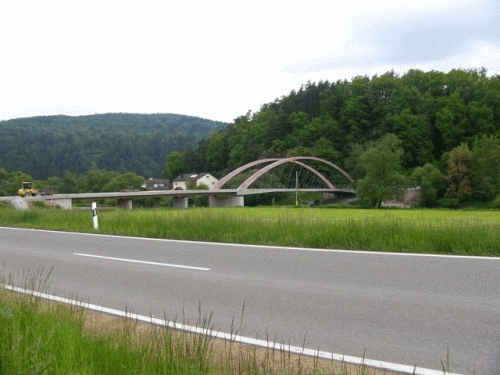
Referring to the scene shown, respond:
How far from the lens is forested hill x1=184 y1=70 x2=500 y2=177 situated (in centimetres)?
10144

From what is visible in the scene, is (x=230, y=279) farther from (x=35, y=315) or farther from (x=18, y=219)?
(x=18, y=219)

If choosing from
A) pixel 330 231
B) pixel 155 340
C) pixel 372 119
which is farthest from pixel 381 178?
pixel 155 340

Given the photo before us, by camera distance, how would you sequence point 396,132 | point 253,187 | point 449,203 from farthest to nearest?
point 396,132 < point 253,187 < point 449,203

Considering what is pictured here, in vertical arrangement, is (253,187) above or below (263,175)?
below

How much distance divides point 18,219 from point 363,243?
16.8 metres

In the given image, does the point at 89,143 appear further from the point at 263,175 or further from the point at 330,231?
the point at 330,231

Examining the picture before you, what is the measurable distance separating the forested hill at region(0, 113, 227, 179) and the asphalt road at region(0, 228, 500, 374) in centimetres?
11703

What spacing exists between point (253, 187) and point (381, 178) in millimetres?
22824

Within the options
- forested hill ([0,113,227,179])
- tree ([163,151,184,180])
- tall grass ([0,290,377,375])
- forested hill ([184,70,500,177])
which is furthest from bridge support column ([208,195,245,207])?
tall grass ([0,290,377,375])

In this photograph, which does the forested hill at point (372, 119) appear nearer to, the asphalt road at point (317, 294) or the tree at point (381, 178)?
the tree at point (381, 178)

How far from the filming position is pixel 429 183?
80438mm

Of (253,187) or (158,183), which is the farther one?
(158,183)

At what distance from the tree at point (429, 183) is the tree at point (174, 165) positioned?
214ft

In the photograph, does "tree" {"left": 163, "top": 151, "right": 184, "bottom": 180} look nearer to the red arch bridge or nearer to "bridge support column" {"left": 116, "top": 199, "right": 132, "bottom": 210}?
the red arch bridge
